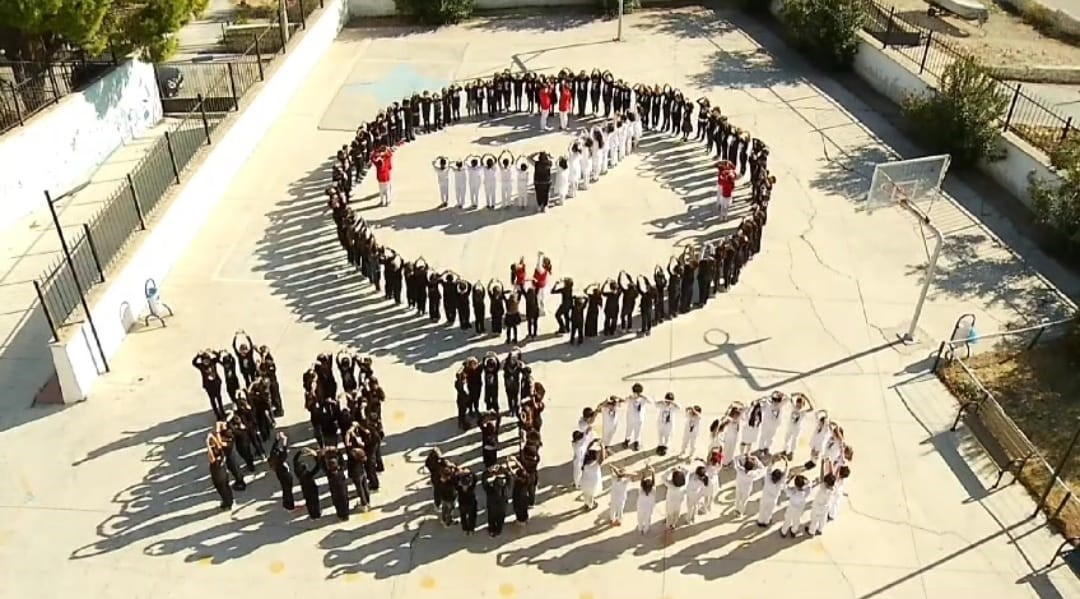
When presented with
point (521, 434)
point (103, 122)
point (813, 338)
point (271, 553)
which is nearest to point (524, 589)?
point (521, 434)

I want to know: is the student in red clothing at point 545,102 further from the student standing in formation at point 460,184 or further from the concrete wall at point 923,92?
the concrete wall at point 923,92

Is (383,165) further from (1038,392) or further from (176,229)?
(1038,392)

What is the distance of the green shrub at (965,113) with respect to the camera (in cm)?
1834

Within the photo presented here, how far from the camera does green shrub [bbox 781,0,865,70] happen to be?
894 inches

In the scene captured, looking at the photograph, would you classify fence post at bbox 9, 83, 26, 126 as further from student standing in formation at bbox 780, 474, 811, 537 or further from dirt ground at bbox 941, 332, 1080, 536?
dirt ground at bbox 941, 332, 1080, 536

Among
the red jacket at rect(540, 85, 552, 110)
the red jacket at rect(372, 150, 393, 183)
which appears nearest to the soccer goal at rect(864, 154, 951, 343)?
the red jacket at rect(540, 85, 552, 110)

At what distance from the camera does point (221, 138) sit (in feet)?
61.5

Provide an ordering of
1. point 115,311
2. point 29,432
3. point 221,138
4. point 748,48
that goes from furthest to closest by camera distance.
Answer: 1. point 748,48
2. point 221,138
3. point 115,311
4. point 29,432

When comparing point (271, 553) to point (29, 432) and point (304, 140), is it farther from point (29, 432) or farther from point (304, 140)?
point (304, 140)

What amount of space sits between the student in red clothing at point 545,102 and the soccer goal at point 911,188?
783 cm

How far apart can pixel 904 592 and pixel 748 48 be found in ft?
56.0

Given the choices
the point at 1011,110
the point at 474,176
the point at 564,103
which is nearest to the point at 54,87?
the point at 474,176

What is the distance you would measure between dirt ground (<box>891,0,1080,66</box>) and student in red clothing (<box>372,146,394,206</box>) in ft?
50.9

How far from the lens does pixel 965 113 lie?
18.4 metres
